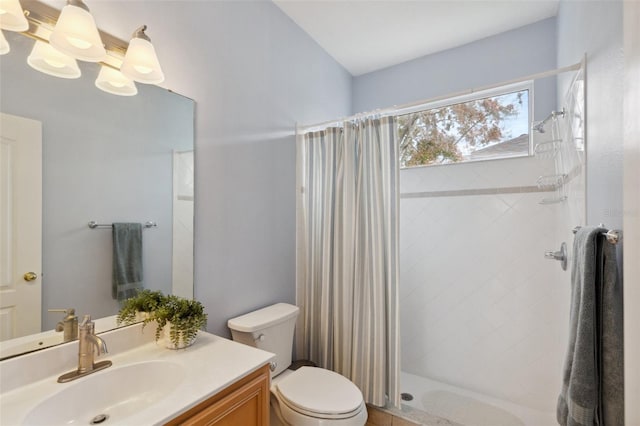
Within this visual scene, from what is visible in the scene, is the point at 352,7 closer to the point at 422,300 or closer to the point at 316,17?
the point at 316,17

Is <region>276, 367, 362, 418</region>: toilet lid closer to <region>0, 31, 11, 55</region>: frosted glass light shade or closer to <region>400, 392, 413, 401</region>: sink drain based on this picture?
<region>400, 392, 413, 401</region>: sink drain

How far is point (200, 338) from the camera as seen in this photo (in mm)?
1353

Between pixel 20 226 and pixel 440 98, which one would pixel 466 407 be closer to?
pixel 440 98

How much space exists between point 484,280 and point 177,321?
2.05 m

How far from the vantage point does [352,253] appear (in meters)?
1.97

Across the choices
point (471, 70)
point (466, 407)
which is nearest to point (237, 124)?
point (471, 70)

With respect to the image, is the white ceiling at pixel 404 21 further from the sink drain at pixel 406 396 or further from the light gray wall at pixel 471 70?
the sink drain at pixel 406 396

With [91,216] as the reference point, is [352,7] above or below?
above

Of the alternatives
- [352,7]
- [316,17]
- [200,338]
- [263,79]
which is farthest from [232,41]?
[200,338]

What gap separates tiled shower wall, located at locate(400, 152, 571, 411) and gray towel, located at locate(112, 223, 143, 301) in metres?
1.91

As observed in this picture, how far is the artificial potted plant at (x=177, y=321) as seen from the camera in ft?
3.95

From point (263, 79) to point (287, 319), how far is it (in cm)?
146

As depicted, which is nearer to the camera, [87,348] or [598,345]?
[598,345]

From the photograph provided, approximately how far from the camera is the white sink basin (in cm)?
89
